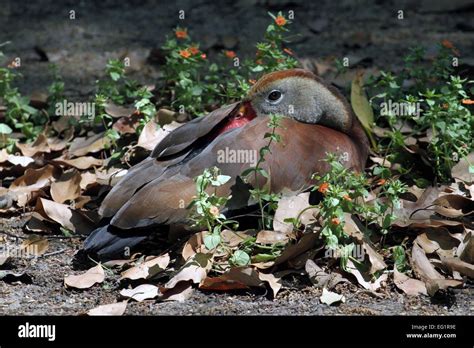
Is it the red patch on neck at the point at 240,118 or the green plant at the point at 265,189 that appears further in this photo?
the red patch on neck at the point at 240,118

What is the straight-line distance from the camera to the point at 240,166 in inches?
185

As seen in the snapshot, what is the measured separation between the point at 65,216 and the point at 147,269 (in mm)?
821

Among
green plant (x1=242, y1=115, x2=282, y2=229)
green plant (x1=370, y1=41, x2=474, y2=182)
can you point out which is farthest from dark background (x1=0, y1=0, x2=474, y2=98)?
green plant (x1=242, y1=115, x2=282, y2=229)

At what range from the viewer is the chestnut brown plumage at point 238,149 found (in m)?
4.59

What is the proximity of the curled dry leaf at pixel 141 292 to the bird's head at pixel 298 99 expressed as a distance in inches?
50.9

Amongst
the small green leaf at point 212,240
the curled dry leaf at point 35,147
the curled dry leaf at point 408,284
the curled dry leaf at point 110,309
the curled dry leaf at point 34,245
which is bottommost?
the curled dry leaf at point 110,309

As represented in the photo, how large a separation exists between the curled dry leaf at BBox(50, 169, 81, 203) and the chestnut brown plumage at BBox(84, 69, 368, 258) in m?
0.54

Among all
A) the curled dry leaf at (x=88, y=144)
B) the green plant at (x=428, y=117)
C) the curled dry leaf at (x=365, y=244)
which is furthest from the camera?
the curled dry leaf at (x=88, y=144)

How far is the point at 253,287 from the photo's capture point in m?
4.29

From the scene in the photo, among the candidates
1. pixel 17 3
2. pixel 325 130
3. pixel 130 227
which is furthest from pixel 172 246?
pixel 17 3

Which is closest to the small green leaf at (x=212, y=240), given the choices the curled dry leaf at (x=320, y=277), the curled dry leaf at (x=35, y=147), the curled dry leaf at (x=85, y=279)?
the curled dry leaf at (x=320, y=277)

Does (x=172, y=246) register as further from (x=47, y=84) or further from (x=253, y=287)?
(x=47, y=84)
